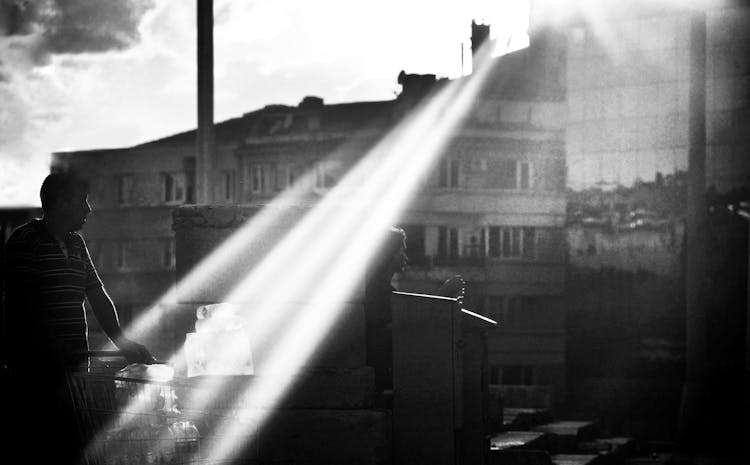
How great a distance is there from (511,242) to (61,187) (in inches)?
2214

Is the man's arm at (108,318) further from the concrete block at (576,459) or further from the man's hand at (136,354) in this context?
the concrete block at (576,459)

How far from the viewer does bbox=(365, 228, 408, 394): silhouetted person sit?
9.50m

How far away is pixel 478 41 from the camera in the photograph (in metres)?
63.8

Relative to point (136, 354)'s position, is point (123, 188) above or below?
above

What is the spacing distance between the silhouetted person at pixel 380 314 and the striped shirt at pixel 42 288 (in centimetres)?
302

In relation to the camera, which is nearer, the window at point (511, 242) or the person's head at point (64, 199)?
the person's head at point (64, 199)

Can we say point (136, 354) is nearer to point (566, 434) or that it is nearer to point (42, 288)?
point (42, 288)

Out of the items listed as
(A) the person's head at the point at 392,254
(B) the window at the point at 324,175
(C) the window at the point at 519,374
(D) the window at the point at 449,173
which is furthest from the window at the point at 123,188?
(A) the person's head at the point at 392,254

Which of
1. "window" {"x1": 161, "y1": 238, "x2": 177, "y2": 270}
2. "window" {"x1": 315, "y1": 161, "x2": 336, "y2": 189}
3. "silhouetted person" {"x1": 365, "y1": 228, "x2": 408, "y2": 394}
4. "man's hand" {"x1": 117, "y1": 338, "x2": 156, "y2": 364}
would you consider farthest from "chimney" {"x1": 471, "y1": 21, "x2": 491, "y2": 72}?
"man's hand" {"x1": 117, "y1": 338, "x2": 156, "y2": 364}

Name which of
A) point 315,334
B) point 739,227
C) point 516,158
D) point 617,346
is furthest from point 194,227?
point 516,158

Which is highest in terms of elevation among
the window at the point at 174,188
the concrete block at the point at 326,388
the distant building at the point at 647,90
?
the distant building at the point at 647,90

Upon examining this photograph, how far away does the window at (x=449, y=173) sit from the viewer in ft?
203

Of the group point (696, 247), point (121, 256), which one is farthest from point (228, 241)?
point (121, 256)

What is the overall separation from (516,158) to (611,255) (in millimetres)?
10828
